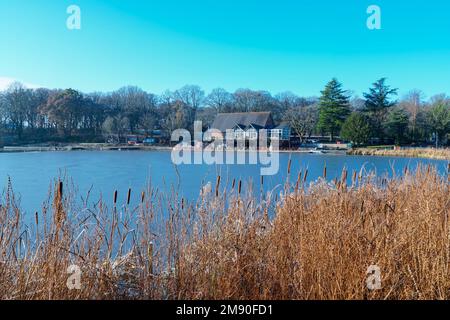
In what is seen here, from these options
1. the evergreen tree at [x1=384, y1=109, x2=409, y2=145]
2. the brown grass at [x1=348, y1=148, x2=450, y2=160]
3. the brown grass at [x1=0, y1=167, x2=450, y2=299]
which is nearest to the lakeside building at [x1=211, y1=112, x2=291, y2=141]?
the brown grass at [x1=348, y1=148, x2=450, y2=160]

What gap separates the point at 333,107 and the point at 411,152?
11.6 metres

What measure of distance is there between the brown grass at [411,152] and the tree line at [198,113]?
3269mm

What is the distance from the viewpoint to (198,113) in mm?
49250

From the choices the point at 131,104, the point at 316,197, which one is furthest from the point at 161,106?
the point at 316,197

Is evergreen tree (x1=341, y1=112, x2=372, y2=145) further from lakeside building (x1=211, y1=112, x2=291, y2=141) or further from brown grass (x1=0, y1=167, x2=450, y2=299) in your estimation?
brown grass (x1=0, y1=167, x2=450, y2=299)

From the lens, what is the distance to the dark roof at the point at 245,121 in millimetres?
41375

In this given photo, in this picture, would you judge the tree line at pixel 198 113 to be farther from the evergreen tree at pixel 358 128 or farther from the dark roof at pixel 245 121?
the dark roof at pixel 245 121

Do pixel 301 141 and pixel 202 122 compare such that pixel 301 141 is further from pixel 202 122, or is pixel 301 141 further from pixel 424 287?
pixel 424 287

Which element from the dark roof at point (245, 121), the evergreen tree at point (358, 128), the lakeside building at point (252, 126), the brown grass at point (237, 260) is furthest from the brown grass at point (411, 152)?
the brown grass at point (237, 260)

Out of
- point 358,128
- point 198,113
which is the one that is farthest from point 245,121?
point 358,128

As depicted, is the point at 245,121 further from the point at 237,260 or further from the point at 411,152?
the point at 237,260

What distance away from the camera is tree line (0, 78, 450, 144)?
3491cm
